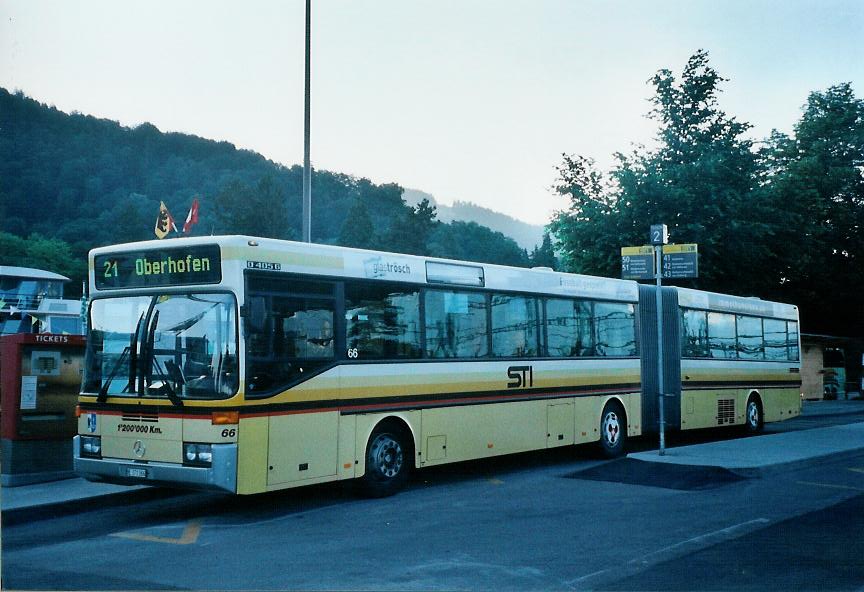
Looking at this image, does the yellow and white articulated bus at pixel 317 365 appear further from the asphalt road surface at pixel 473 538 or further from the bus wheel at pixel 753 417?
the bus wheel at pixel 753 417

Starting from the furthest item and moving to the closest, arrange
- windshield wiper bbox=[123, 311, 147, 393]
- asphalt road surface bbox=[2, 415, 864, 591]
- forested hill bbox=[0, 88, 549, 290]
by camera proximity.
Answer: forested hill bbox=[0, 88, 549, 290] < windshield wiper bbox=[123, 311, 147, 393] < asphalt road surface bbox=[2, 415, 864, 591]

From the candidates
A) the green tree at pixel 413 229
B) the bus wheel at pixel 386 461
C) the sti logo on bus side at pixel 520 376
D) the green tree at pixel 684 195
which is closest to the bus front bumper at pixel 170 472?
the bus wheel at pixel 386 461

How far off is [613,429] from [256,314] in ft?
28.4

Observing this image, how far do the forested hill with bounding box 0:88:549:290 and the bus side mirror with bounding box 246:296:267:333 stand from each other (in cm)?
6634

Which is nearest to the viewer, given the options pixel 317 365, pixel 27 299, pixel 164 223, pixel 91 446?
A: pixel 91 446

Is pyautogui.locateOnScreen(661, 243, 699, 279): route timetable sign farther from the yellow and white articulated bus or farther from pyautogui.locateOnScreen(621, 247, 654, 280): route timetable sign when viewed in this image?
the yellow and white articulated bus

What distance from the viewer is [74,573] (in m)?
7.17

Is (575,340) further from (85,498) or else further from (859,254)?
(859,254)

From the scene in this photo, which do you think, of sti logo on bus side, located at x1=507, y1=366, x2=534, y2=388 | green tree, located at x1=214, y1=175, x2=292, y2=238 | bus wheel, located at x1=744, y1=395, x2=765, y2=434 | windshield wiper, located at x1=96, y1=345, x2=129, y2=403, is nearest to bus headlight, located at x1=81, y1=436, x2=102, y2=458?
windshield wiper, located at x1=96, y1=345, x2=129, y2=403

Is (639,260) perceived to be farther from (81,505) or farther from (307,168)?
(81,505)

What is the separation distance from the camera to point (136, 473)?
9.67 metres

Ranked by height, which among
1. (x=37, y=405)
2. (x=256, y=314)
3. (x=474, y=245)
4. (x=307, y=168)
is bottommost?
(x=37, y=405)

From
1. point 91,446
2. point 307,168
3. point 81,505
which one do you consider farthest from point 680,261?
point 81,505

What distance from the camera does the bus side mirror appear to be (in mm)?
9516
